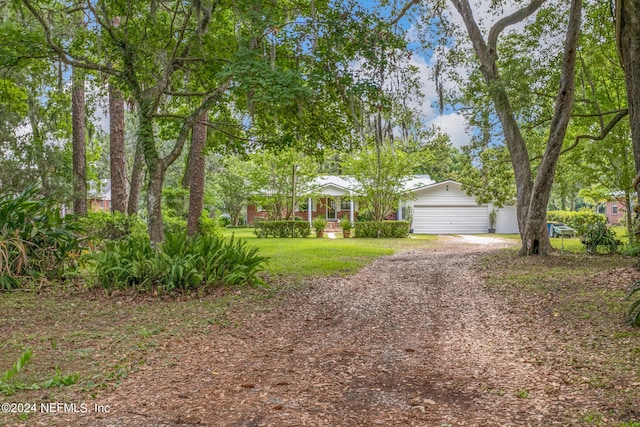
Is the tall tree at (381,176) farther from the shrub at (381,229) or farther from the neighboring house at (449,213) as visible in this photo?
the neighboring house at (449,213)

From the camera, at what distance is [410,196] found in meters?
27.7

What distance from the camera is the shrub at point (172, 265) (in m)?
7.34

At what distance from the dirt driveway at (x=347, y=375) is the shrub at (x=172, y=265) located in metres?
1.50

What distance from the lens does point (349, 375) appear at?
12.7 ft

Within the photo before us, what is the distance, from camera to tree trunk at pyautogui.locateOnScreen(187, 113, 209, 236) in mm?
13844

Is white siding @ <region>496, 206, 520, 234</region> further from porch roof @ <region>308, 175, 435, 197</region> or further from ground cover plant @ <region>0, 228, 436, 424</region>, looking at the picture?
ground cover plant @ <region>0, 228, 436, 424</region>

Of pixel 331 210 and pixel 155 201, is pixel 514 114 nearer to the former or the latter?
pixel 155 201

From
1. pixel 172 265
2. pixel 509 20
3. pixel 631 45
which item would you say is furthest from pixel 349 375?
pixel 509 20

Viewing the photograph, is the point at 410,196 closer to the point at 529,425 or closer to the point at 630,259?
the point at 630,259

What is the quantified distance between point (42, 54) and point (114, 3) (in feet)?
5.37

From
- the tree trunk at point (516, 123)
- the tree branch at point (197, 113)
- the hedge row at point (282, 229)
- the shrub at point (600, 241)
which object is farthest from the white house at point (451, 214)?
the tree branch at point (197, 113)

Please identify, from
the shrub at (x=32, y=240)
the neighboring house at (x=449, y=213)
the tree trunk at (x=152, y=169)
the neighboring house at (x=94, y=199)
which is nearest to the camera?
the shrub at (x=32, y=240)

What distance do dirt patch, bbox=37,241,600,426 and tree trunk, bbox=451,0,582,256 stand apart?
6425 mm

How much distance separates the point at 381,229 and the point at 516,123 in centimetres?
1172
